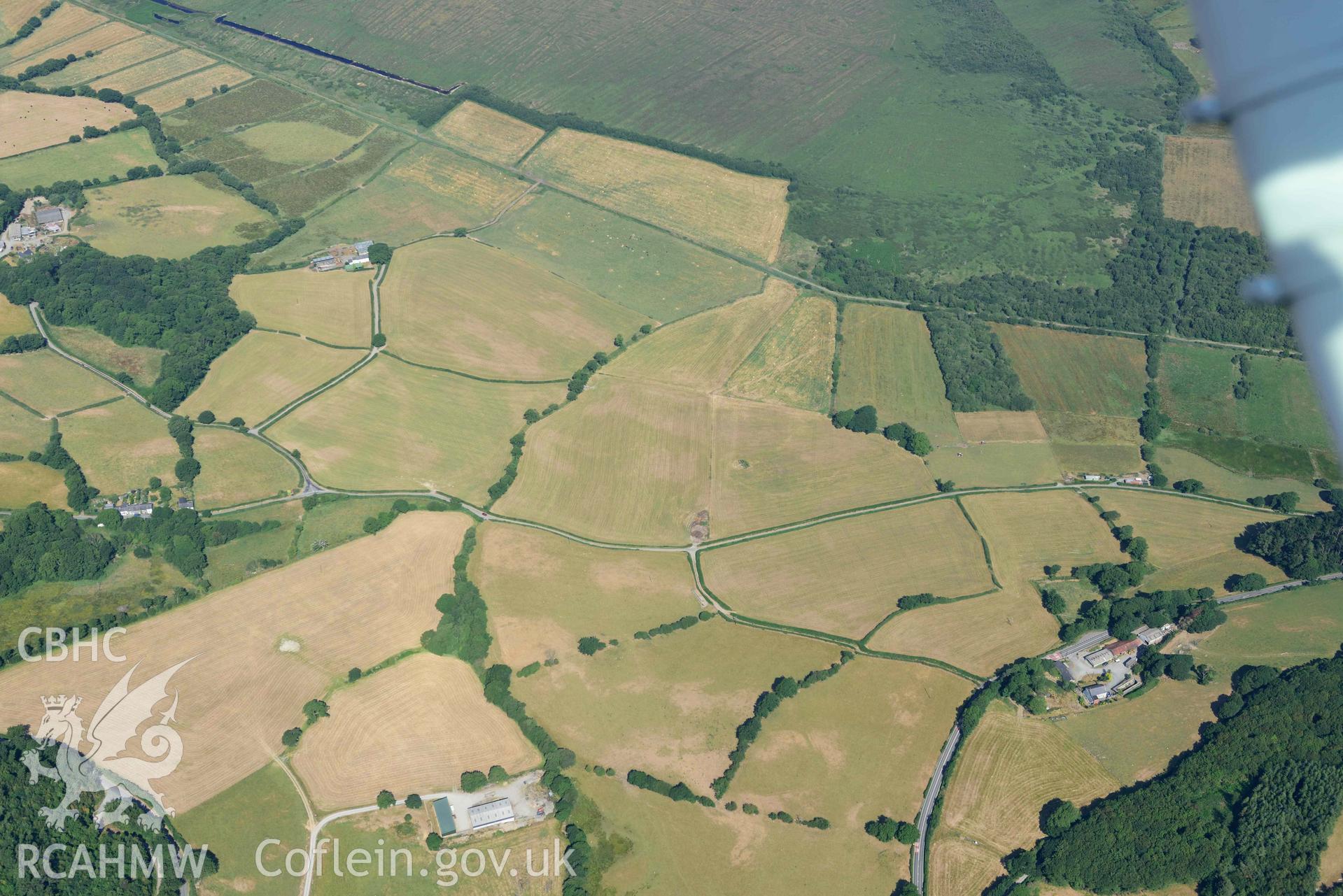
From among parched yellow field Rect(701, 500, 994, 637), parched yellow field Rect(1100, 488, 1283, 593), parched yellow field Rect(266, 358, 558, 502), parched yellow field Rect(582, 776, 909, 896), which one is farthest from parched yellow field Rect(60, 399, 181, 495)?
parched yellow field Rect(1100, 488, 1283, 593)

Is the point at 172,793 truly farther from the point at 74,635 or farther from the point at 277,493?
the point at 277,493

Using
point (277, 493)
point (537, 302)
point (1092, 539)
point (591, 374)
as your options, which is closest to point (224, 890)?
point (277, 493)

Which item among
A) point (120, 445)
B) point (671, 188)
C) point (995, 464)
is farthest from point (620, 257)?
point (120, 445)

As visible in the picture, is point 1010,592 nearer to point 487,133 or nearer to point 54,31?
point 487,133

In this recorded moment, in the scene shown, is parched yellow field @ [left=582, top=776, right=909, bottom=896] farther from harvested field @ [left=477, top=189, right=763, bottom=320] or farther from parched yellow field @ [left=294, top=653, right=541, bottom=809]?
harvested field @ [left=477, top=189, right=763, bottom=320]

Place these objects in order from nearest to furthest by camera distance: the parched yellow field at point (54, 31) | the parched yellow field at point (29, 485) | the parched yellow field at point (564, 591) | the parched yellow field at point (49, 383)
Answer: the parched yellow field at point (564, 591)
the parched yellow field at point (29, 485)
the parched yellow field at point (49, 383)
the parched yellow field at point (54, 31)

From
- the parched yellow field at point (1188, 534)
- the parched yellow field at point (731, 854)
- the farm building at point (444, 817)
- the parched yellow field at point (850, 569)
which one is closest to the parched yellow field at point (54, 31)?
the parched yellow field at point (850, 569)

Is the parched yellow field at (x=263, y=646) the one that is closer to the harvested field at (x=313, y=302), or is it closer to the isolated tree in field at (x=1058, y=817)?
the harvested field at (x=313, y=302)
